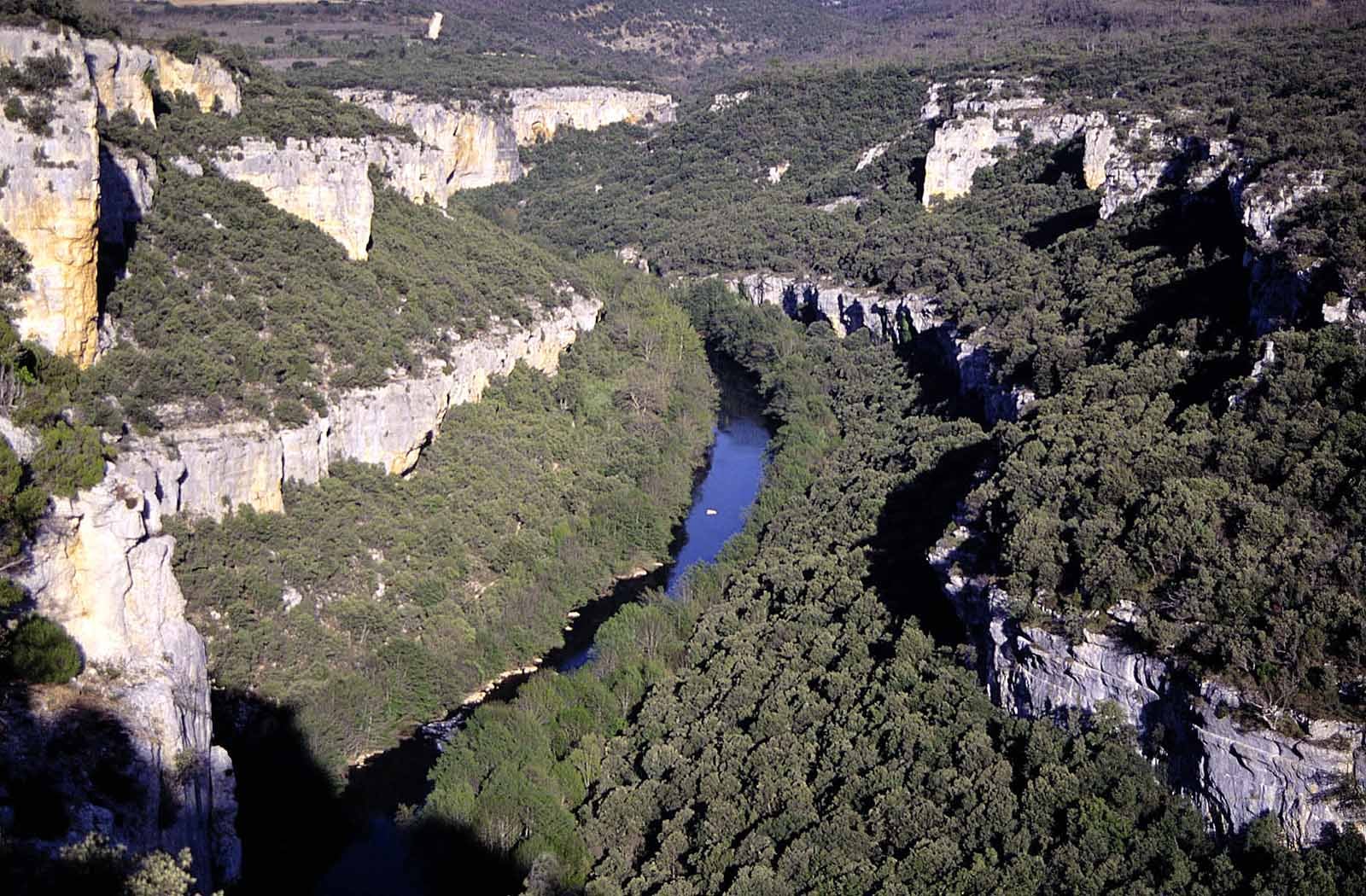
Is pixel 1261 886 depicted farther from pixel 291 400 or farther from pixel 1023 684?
pixel 291 400

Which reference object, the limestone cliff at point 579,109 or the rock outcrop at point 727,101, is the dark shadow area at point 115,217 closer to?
the limestone cliff at point 579,109

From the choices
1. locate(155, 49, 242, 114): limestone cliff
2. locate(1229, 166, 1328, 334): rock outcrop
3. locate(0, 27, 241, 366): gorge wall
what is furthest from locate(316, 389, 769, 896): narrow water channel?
locate(155, 49, 242, 114): limestone cliff

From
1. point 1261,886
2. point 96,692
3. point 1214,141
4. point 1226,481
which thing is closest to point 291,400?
point 96,692

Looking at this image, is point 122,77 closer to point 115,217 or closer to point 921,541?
point 115,217

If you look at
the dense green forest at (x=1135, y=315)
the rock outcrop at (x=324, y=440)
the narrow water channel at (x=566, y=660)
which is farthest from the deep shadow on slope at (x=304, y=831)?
the dense green forest at (x=1135, y=315)

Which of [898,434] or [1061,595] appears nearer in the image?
[1061,595]
